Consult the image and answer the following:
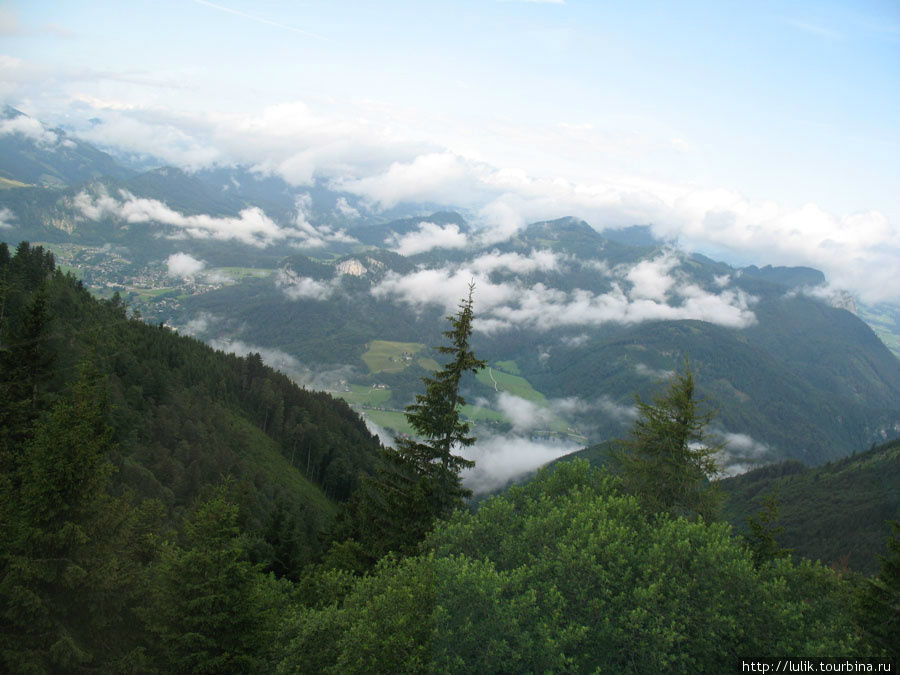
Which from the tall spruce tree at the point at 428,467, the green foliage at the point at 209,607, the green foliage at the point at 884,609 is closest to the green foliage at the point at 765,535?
the green foliage at the point at 884,609

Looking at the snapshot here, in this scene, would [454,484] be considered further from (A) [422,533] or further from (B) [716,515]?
(B) [716,515]

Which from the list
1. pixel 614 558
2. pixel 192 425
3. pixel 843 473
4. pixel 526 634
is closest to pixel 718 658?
pixel 614 558

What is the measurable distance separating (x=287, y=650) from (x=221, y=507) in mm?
6330

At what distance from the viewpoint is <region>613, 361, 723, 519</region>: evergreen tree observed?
22.3m

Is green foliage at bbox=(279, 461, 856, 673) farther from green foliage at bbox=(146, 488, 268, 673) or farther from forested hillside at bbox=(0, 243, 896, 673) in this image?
green foliage at bbox=(146, 488, 268, 673)

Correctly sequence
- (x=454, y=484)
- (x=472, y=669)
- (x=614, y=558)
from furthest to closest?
1. (x=454, y=484)
2. (x=614, y=558)
3. (x=472, y=669)

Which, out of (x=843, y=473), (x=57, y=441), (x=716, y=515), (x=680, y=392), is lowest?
(x=843, y=473)

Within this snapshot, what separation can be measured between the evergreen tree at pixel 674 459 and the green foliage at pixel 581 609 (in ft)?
14.4

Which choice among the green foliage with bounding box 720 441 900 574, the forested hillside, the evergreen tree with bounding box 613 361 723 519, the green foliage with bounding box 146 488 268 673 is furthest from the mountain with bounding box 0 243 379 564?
the green foliage with bounding box 720 441 900 574

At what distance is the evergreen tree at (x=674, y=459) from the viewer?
73.2 ft

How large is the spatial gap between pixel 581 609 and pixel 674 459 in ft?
34.6

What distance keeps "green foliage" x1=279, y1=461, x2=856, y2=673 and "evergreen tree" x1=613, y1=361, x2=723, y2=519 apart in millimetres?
4384

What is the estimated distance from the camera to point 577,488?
72.2ft

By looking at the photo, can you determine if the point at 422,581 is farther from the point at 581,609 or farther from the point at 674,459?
the point at 674,459
